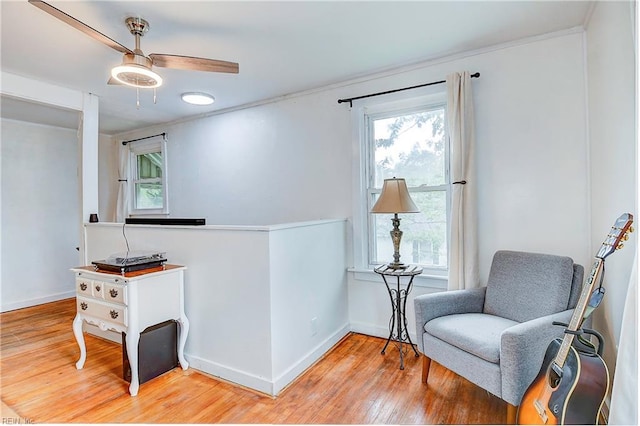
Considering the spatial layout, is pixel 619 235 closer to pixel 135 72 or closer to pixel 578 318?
pixel 578 318

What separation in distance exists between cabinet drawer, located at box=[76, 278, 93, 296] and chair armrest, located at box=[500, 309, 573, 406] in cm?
266

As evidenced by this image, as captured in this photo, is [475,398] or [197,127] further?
[197,127]

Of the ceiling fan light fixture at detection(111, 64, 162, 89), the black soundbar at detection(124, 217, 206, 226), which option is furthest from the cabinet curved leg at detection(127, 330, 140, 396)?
the ceiling fan light fixture at detection(111, 64, 162, 89)

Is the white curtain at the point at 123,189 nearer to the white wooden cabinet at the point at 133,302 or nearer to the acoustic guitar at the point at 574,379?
the white wooden cabinet at the point at 133,302

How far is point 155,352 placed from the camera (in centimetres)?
224

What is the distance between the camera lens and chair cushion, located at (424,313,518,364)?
5.61 feet

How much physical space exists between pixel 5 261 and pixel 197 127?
284cm

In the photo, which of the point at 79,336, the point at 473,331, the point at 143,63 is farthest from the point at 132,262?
the point at 473,331

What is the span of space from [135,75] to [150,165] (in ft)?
9.87

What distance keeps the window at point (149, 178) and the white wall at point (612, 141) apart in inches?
179

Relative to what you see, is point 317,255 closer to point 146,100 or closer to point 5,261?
point 146,100

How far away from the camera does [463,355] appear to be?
1832mm

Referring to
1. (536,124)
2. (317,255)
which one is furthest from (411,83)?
(317,255)

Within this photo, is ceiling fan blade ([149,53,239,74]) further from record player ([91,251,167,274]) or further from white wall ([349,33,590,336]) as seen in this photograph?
white wall ([349,33,590,336])
